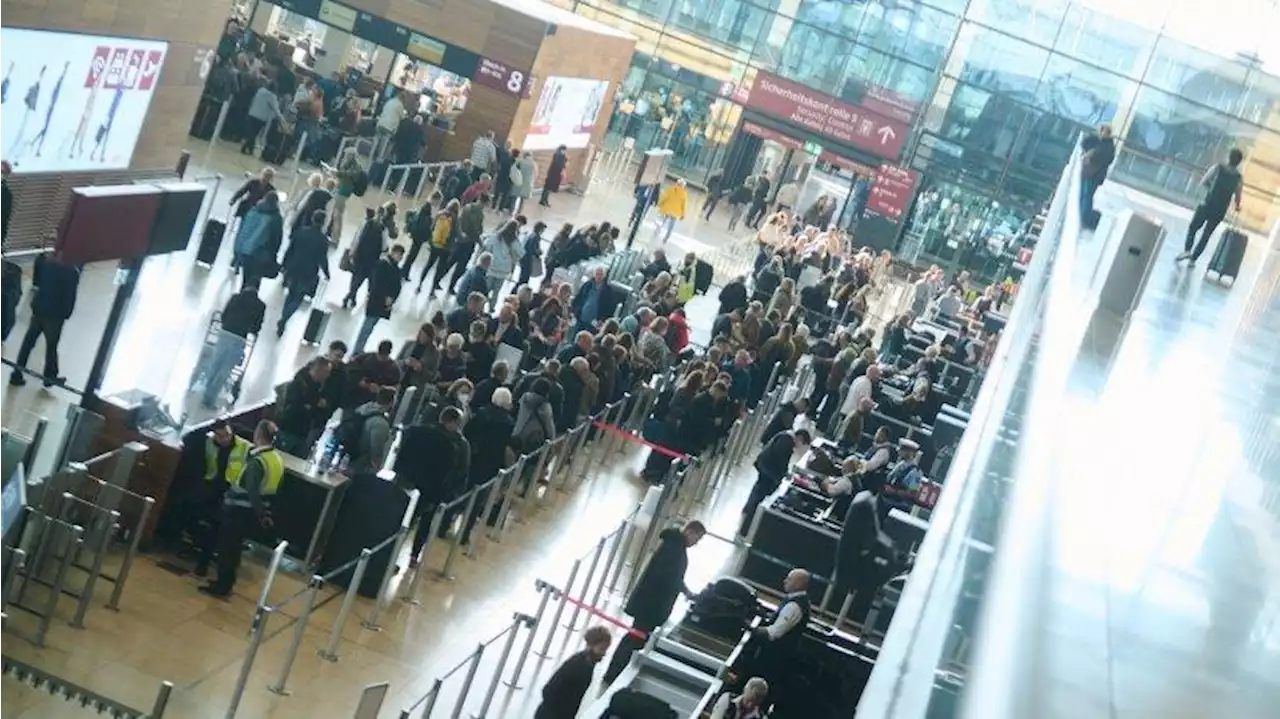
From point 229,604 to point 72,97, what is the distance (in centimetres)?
878

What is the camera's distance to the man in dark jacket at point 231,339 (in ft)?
52.0

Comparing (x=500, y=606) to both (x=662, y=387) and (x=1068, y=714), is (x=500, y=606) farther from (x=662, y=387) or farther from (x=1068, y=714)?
(x=1068, y=714)

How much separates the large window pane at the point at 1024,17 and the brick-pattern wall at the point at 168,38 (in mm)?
26890

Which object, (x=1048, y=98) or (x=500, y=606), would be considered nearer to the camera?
(x=500, y=606)

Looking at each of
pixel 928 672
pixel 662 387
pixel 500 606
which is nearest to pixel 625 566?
pixel 500 606

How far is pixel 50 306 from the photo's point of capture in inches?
636

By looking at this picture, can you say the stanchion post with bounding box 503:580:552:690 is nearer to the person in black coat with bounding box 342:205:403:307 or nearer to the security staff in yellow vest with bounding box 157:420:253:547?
the security staff in yellow vest with bounding box 157:420:253:547

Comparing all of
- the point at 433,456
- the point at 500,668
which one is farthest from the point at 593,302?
the point at 500,668

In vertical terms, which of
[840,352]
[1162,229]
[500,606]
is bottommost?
[500,606]

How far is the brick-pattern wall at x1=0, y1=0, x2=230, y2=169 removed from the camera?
21.4 m

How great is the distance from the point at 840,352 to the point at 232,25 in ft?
55.3

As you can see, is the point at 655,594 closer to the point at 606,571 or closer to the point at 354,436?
the point at 606,571

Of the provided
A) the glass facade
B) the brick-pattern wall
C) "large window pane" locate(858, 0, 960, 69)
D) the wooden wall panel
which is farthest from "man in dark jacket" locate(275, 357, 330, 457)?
"large window pane" locate(858, 0, 960, 69)

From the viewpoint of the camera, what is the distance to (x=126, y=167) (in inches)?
931
